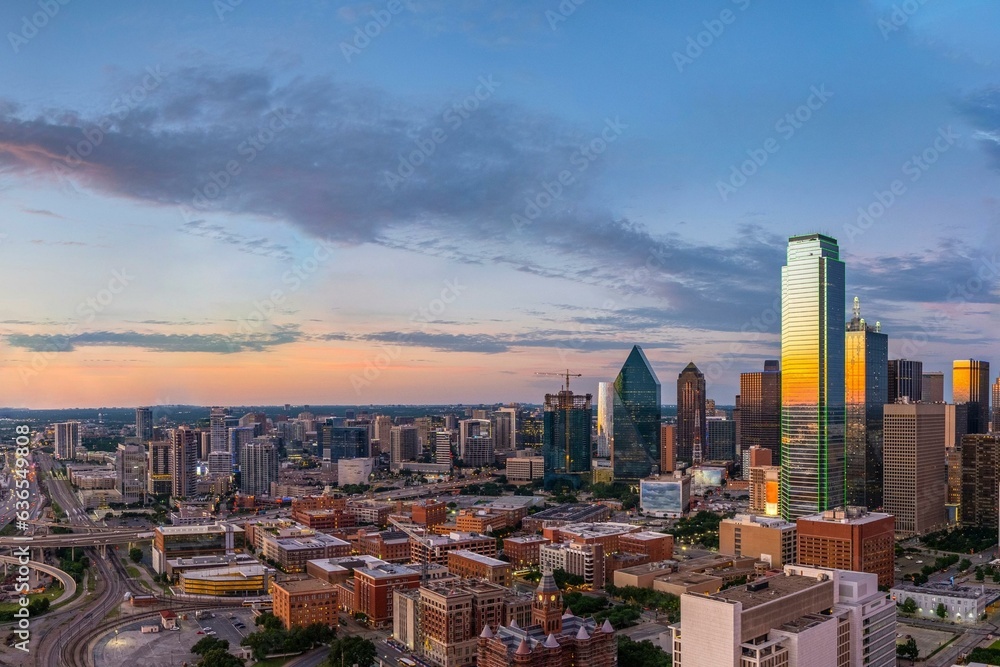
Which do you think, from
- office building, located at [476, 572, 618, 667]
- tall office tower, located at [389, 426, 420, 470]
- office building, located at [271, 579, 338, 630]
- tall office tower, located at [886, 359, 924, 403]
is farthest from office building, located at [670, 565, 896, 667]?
tall office tower, located at [389, 426, 420, 470]

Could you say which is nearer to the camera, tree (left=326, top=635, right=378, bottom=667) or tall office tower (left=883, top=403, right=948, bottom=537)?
tree (left=326, top=635, right=378, bottom=667)

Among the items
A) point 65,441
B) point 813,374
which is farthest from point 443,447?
point 813,374

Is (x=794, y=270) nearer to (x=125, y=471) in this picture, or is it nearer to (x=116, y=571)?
(x=116, y=571)

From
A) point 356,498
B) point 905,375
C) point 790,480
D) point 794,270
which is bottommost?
point 356,498

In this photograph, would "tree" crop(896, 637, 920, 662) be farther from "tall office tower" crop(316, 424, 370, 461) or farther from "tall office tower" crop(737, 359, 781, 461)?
"tall office tower" crop(316, 424, 370, 461)

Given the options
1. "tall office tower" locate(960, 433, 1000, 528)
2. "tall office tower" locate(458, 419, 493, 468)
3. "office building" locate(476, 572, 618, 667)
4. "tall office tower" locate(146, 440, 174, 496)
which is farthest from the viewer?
"tall office tower" locate(458, 419, 493, 468)

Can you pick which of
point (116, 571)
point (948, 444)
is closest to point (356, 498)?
point (116, 571)

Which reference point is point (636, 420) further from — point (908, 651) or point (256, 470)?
point (908, 651)

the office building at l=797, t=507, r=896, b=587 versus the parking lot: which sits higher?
the office building at l=797, t=507, r=896, b=587

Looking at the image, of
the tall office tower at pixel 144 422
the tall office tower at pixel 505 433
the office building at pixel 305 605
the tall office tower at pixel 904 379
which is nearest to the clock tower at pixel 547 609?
the office building at pixel 305 605
